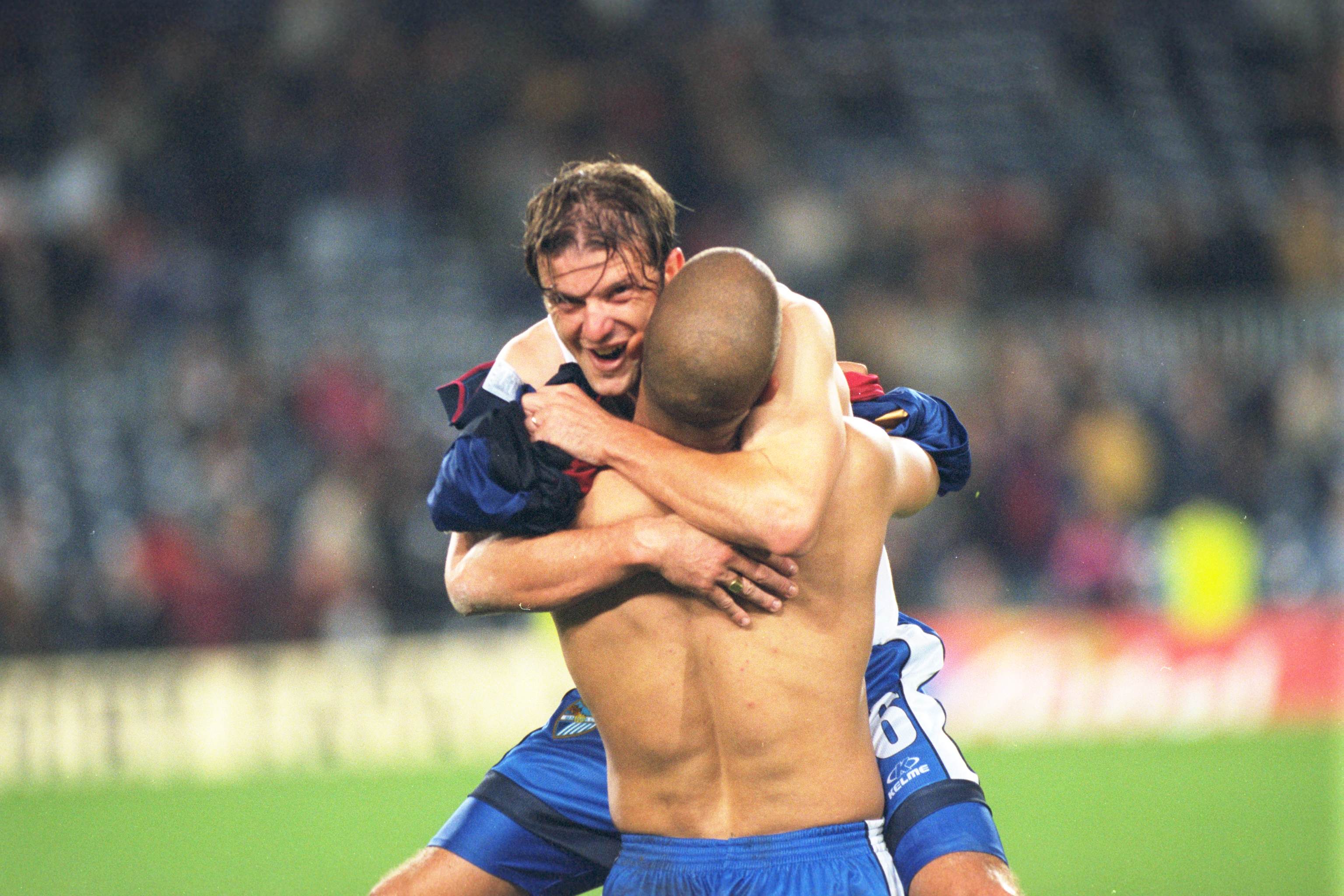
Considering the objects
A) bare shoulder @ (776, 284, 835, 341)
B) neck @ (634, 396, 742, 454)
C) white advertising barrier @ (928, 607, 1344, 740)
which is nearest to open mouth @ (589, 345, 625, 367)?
neck @ (634, 396, 742, 454)

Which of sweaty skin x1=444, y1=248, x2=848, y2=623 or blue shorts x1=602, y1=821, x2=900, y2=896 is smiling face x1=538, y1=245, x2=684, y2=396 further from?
blue shorts x1=602, y1=821, x2=900, y2=896

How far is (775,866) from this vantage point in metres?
3.02

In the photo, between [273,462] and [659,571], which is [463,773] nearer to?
[273,462]

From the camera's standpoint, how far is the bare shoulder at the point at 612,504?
124 inches

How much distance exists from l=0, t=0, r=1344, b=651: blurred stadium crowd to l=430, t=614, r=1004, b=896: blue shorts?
624 centimetres

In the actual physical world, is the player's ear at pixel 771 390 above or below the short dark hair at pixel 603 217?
below

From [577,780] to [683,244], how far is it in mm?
8906

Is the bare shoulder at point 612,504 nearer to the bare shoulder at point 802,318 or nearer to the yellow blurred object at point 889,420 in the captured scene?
the bare shoulder at point 802,318

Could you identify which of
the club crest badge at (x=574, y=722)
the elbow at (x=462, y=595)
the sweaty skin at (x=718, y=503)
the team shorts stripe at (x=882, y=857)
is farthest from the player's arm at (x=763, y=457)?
the club crest badge at (x=574, y=722)

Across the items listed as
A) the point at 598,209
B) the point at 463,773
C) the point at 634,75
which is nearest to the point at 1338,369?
the point at 634,75

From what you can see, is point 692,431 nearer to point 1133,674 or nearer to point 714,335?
point 714,335

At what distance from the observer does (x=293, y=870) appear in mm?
7246

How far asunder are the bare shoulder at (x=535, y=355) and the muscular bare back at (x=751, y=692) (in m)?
0.66

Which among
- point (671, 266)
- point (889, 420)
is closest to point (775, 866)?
point (889, 420)
